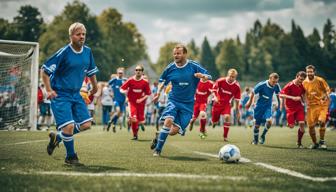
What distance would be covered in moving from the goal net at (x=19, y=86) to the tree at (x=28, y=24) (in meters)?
61.0

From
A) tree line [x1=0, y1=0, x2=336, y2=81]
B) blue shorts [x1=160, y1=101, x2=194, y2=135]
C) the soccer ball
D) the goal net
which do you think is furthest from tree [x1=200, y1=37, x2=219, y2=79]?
the soccer ball

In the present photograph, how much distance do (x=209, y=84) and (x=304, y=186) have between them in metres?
13.3

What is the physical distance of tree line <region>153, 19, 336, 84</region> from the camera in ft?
255

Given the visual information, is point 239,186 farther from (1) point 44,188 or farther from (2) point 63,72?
(2) point 63,72

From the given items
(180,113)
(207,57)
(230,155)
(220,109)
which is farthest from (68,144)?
(207,57)

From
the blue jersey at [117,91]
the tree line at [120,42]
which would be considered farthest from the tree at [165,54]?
the blue jersey at [117,91]

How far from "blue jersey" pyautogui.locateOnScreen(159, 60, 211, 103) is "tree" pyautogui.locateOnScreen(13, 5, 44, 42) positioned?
70301 mm

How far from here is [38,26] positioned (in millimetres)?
76438

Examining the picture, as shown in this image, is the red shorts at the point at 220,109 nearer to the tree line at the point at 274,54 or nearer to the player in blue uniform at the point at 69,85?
the player in blue uniform at the point at 69,85

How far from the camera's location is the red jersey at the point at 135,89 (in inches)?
605

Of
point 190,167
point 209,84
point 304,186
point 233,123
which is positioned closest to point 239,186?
point 304,186

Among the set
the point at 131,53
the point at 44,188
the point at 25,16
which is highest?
the point at 25,16

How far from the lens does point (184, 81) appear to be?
30.2 feet

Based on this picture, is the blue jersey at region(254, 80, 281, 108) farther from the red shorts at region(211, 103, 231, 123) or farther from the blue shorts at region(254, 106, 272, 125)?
the red shorts at region(211, 103, 231, 123)
